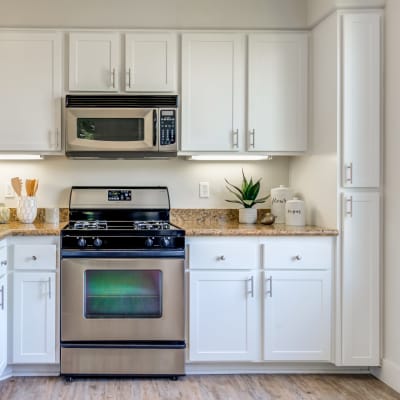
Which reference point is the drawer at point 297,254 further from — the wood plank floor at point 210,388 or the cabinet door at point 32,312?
the cabinet door at point 32,312

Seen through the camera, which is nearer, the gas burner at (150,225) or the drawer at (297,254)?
the drawer at (297,254)

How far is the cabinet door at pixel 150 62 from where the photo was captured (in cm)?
303

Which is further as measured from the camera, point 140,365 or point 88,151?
point 88,151

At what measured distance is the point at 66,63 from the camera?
9.96 feet

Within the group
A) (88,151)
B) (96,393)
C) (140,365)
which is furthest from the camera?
(88,151)

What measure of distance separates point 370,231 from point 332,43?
1155mm

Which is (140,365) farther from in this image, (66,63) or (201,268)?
(66,63)

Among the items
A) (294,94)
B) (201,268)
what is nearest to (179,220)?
(201,268)

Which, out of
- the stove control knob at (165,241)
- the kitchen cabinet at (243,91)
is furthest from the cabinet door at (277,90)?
the stove control knob at (165,241)

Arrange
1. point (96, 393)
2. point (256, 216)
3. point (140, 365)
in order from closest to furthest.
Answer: point (96, 393), point (140, 365), point (256, 216)

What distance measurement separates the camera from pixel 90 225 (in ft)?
9.85

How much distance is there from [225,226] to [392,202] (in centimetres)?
104

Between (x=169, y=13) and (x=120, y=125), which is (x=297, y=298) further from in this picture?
(x=169, y=13)

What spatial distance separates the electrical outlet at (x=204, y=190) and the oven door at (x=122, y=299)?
2.74ft
